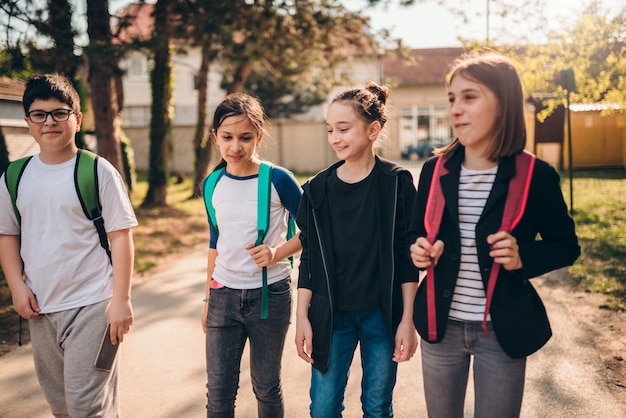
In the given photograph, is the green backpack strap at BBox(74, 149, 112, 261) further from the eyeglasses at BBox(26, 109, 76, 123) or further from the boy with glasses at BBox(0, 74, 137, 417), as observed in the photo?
the eyeglasses at BBox(26, 109, 76, 123)

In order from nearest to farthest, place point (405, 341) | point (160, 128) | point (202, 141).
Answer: point (405, 341)
point (160, 128)
point (202, 141)

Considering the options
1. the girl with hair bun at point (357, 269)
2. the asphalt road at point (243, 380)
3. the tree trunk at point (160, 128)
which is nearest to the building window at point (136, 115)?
the tree trunk at point (160, 128)

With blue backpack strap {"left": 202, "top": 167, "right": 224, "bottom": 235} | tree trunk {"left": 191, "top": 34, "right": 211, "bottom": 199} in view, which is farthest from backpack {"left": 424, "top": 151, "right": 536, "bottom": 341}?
tree trunk {"left": 191, "top": 34, "right": 211, "bottom": 199}

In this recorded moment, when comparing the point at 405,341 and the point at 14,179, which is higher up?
the point at 14,179

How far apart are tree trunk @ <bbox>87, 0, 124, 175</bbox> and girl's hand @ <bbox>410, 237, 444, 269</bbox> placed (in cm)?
779

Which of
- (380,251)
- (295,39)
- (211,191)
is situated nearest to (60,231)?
(211,191)

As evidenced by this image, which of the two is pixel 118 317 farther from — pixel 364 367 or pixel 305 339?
pixel 364 367

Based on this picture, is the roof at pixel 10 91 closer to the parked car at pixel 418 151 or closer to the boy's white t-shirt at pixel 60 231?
the boy's white t-shirt at pixel 60 231

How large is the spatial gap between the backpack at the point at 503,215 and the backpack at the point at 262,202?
0.84m

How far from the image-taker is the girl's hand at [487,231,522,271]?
1969 mm

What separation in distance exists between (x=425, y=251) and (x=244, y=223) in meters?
1.01

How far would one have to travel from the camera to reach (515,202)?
206 centimetres

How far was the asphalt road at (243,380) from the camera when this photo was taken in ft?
12.1

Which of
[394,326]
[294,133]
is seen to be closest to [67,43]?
[394,326]
